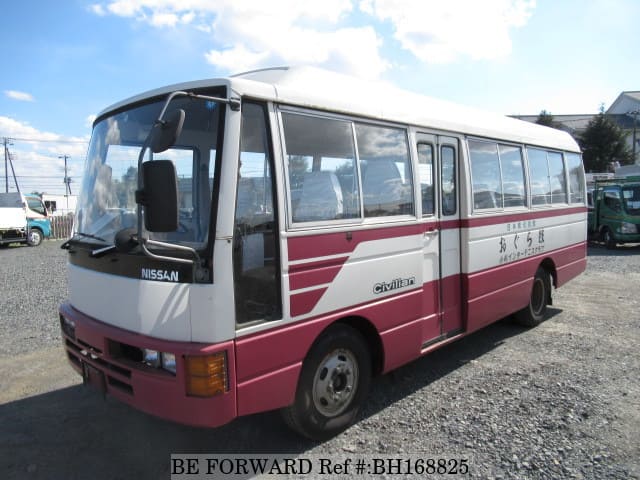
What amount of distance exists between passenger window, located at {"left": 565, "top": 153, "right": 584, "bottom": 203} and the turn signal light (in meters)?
6.84

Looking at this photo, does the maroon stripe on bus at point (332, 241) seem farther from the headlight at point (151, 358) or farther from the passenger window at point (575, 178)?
the passenger window at point (575, 178)

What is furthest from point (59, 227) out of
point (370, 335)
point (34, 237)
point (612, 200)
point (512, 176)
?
point (370, 335)

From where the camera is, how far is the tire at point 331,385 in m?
3.52

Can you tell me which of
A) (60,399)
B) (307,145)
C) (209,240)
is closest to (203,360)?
(209,240)

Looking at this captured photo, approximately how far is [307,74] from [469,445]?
3073mm

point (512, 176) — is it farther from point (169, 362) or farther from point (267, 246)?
point (169, 362)

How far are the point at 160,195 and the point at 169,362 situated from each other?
3.47ft

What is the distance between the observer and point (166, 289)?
295 cm

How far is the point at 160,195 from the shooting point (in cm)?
264

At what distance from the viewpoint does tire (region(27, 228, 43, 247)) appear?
21344 mm

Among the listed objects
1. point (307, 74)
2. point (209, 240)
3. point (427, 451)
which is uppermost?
point (307, 74)

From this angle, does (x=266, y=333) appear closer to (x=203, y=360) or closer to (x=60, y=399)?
(x=203, y=360)

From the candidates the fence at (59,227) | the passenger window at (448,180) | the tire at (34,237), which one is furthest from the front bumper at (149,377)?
the fence at (59,227)

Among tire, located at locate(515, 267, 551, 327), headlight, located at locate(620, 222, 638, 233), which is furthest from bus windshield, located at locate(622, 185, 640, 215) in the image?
tire, located at locate(515, 267, 551, 327)
